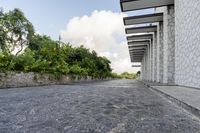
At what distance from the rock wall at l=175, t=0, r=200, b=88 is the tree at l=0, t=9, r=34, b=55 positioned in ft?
55.2

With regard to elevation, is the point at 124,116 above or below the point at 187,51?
below

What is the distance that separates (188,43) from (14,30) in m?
19.5

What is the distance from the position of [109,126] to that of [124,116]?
23.2 inches

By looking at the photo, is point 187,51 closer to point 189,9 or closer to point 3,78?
point 189,9

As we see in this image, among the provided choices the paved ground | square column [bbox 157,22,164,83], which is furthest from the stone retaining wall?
square column [bbox 157,22,164,83]

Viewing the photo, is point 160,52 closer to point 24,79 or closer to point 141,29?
point 141,29

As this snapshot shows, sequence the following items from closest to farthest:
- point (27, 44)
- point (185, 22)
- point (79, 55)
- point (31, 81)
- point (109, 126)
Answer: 1. point (109, 126)
2. point (185, 22)
3. point (31, 81)
4. point (79, 55)
5. point (27, 44)

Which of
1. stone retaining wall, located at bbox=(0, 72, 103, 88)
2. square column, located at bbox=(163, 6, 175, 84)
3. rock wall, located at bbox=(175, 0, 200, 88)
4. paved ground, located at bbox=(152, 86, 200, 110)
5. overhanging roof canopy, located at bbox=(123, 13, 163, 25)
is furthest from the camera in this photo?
overhanging roof canopy, located at bbox=(123, 13, 163, 25)

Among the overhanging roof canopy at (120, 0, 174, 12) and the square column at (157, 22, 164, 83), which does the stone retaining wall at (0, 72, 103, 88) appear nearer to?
the overhanging roof canopy at (120, 0, 174, 12)

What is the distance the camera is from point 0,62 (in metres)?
8.71

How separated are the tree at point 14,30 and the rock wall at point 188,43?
55.2 feet

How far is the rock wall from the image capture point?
7452 mm

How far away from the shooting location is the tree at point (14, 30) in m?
22.1

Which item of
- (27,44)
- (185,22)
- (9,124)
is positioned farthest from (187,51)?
(27,44)
